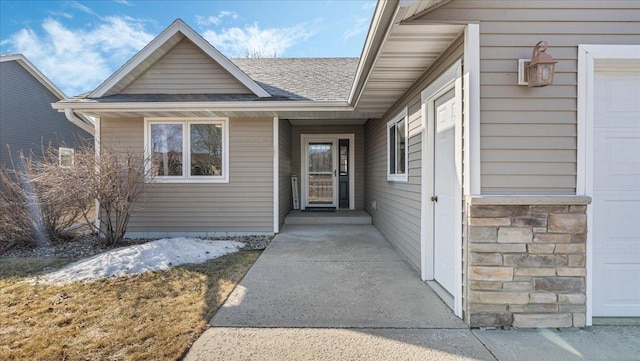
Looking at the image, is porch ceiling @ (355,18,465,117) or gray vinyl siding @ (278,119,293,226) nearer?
porch ceiling @ (355,18,465,117)

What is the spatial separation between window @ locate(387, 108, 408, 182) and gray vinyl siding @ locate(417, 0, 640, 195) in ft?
6.35

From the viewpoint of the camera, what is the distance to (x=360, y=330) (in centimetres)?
248

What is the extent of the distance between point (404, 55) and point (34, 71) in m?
14.0

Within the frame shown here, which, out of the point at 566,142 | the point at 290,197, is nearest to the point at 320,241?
the point at 290,197

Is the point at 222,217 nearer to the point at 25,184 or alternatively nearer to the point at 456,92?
the point at 25,184

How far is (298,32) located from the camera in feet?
44.9

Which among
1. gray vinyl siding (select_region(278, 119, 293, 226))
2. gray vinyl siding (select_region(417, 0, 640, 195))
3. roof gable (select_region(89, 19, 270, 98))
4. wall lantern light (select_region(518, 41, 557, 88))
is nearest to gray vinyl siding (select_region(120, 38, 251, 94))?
roof gable (select_region(89, 19, 270, 98))

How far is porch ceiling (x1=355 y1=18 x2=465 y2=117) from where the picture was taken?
8.36ft

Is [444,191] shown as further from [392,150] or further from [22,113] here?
[22,113]

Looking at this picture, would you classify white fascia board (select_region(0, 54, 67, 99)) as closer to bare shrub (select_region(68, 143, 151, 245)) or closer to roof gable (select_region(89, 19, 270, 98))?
roof gable (select_region(89, 19, 270, 98))

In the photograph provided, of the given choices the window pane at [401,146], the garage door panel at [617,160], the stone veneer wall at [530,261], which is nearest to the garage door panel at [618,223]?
the garage door panel at [617,160]

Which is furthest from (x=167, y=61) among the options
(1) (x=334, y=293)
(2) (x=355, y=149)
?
(1) (x=334, y=293)

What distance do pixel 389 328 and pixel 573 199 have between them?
188cm

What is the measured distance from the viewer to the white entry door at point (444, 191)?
9.78 feet
